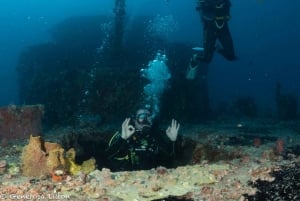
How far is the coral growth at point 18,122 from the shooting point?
7664 mm

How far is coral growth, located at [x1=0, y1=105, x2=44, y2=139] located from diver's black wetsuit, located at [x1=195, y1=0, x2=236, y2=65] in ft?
17.1

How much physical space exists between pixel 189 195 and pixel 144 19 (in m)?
21.7

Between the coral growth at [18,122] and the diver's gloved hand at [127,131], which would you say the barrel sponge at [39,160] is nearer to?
the diver's gloved hand at [127,131]

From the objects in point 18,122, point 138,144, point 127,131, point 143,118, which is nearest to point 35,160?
point 127,131

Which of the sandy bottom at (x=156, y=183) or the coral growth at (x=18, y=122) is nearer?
the sandy bottom at (x=156, y=183)

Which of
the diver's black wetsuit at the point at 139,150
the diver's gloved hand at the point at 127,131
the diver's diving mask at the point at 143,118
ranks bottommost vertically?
the diver's black wetsuit at the point at 139,150

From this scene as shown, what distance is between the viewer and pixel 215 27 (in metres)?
9.50

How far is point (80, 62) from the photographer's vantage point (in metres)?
16.6

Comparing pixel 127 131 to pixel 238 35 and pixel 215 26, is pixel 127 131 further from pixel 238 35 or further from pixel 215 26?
pixel 238 35

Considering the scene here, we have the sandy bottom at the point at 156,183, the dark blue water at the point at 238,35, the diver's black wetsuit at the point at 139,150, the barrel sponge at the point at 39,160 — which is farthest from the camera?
the dark blue water at the point at 238,35

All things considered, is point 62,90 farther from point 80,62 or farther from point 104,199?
point 104,199

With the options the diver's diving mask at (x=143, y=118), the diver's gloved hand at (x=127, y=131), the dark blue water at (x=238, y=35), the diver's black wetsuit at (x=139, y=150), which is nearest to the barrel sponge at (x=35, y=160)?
the diver's gloved hand at (x=127, y=131)

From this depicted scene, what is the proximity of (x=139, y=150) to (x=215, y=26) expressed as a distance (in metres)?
4.82

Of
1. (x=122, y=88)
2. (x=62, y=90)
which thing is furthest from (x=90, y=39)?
(x=122, y=88)
